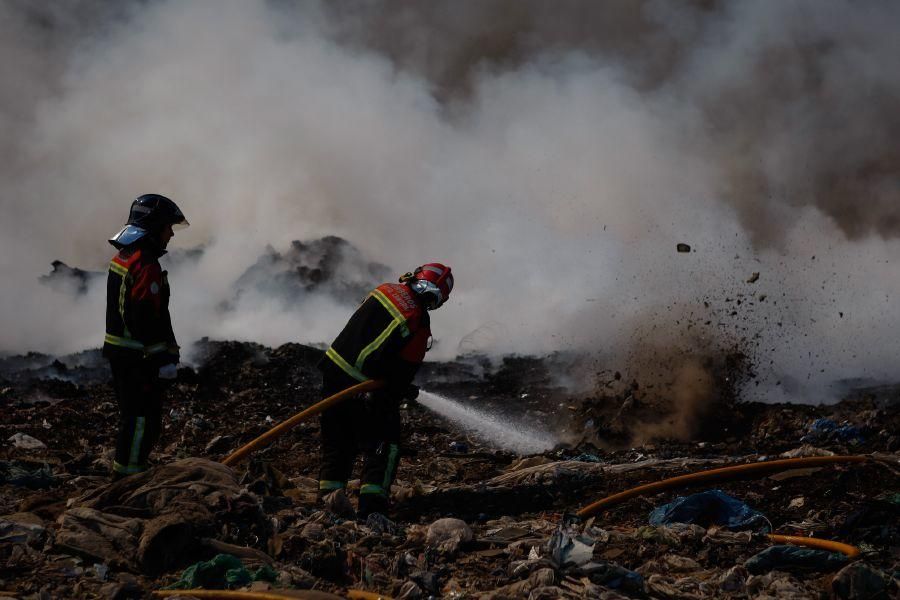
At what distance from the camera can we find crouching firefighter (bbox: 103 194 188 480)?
5105mm

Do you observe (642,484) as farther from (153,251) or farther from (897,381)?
(897,381)

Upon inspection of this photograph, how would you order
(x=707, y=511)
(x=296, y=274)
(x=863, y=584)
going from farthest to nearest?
(x=296, y=274), (x=707, y=511), (x=863, y=584)

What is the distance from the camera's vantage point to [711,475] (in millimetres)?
5723

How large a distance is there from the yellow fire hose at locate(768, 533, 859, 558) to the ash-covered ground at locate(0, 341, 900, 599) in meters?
0.07

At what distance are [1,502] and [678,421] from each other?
7164 millimetres

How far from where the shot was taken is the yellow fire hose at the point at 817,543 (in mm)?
4061

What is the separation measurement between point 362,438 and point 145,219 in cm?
191

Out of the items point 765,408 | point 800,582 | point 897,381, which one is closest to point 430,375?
point 765,408

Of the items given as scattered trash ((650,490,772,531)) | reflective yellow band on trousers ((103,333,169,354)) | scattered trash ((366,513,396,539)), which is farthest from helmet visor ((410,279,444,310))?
scattered trash ((650,490,772,531))

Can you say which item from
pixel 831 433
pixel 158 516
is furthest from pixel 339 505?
pixel 831 433

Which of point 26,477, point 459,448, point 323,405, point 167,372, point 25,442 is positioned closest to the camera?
point 167,372

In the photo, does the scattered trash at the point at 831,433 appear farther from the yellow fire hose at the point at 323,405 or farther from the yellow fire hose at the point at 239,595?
the yellow fire hose at the point at 239,595

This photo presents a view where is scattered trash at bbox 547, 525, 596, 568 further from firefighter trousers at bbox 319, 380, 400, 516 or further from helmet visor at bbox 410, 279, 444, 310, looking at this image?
helmet visor at bbox 410, 279, 444, 310

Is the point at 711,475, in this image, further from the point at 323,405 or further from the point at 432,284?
the point at 323,405
